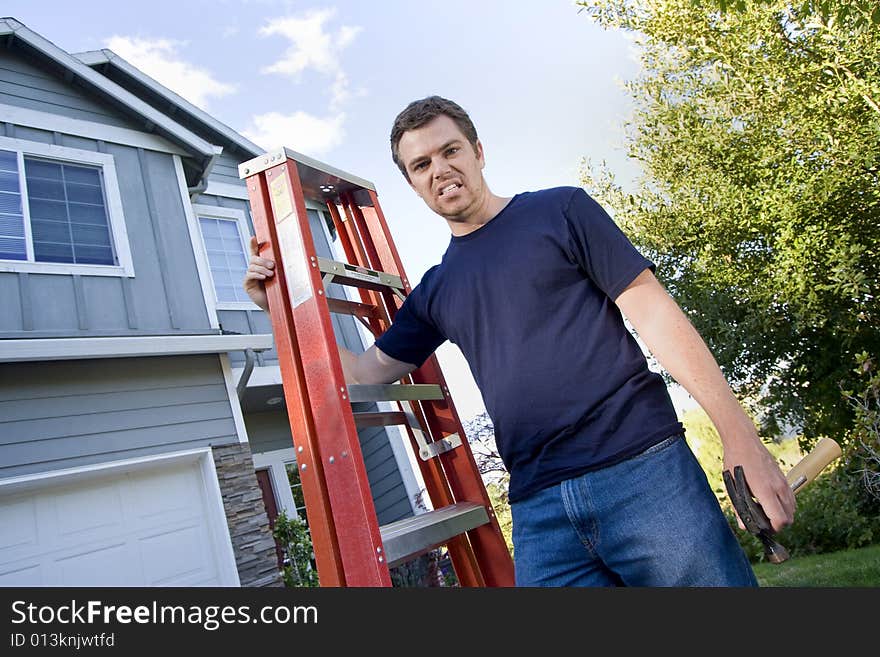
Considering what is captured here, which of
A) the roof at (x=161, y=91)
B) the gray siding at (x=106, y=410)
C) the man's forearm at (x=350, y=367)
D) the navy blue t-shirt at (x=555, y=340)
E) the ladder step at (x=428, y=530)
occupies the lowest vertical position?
the ladder step at (x=428, y=530)

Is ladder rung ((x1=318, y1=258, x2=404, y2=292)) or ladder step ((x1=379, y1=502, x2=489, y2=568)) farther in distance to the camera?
ladder rung ((x1=318, y1=258, x2=404, y2=292))

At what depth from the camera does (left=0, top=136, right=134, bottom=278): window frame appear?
229 inches

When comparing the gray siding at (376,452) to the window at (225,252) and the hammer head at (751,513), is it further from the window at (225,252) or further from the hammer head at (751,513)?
the hammer head at (751,513)

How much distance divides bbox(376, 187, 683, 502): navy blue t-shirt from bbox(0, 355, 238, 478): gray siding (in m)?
4.67

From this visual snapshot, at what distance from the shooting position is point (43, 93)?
6633 millimetres

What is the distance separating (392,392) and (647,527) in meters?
1.00

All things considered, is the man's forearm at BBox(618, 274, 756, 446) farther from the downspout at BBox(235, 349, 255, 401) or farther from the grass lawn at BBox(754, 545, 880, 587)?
the downspout at BBox(235, 349, 255, 401)

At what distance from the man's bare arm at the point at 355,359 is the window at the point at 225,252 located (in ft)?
17.7

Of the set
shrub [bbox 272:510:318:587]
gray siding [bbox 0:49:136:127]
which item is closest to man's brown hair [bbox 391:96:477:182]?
shrub [bbox 272:510:318:587]

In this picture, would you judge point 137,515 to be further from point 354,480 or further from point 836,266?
Result: point 836,266

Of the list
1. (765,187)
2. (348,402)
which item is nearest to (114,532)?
(348,402)

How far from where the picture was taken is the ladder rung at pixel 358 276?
88.3 inches

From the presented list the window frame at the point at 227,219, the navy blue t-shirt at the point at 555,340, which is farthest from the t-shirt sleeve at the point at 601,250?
the window frame at the point at 227,219

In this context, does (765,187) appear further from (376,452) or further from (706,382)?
(706,382)
